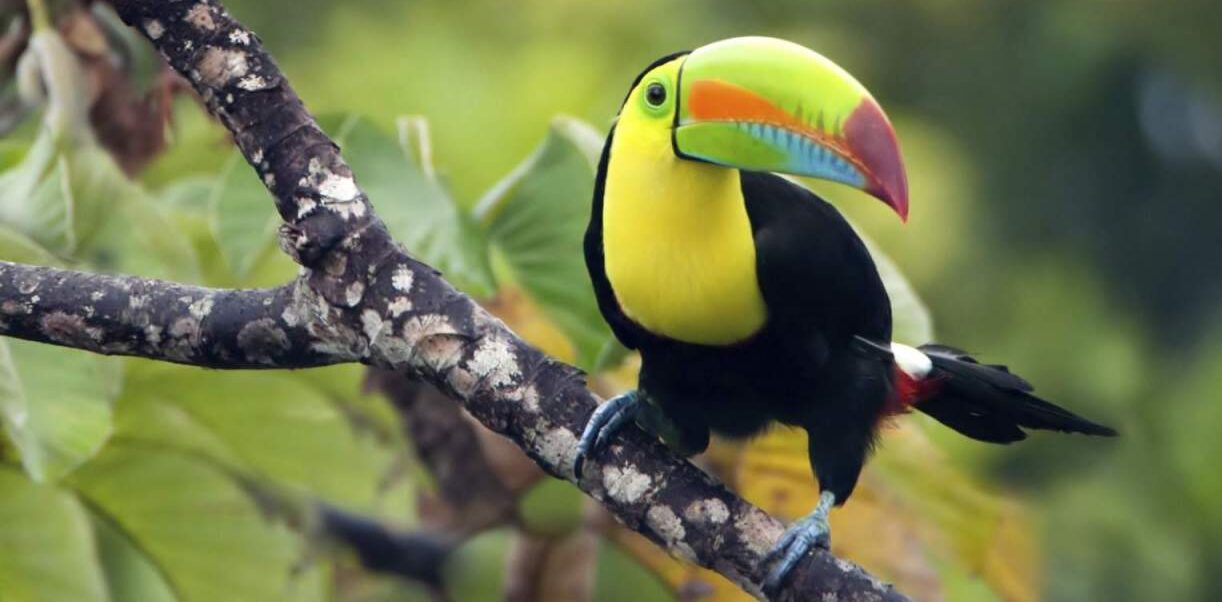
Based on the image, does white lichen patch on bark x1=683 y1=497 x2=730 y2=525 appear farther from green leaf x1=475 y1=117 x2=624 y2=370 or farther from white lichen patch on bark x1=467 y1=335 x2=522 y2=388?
green leaf x1=475 y1=117 x2=624 y2=370

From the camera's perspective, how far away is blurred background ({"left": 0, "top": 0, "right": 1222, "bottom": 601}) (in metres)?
2.35

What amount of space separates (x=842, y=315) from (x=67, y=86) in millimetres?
1170

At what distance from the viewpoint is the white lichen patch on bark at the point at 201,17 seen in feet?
5.35

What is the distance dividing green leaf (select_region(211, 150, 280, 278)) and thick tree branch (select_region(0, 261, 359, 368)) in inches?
25.1

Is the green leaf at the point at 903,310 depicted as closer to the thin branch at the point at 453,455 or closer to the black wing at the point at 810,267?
the black wing at the point at 810,267

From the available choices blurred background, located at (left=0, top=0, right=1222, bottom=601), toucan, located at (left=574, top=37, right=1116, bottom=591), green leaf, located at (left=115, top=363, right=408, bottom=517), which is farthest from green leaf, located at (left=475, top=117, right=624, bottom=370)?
green leaf, located at (left=115, top=363, right=408, bottom=517)

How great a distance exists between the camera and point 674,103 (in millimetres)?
1755

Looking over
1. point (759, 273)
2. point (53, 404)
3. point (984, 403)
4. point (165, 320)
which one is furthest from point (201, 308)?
point (984, 403)

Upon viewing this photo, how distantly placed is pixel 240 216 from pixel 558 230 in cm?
43

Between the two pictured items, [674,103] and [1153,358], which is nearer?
[674,103]

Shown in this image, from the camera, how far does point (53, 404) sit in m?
1.91

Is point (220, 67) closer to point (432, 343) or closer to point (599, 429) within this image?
point (432, 343)

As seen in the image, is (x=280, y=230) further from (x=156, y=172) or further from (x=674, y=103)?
(x=156, y=172)

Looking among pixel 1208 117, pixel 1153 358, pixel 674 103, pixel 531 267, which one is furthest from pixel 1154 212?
pixel 674 103
